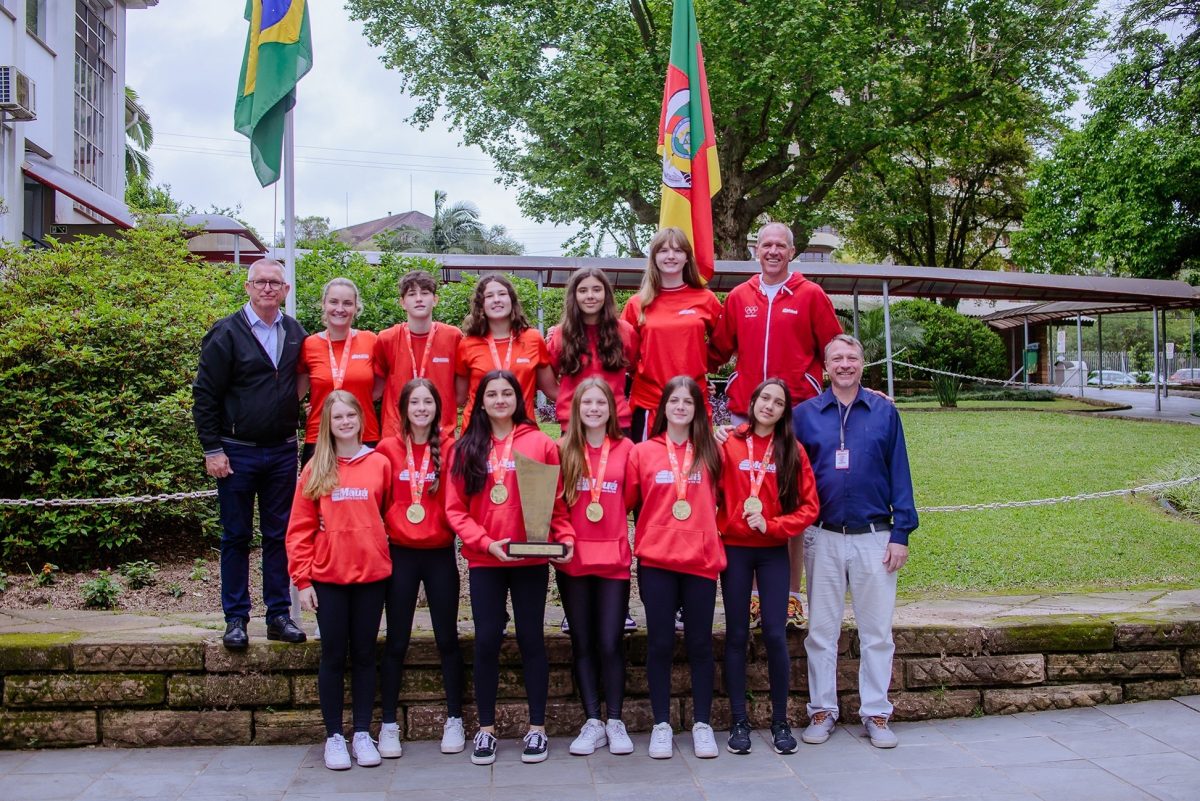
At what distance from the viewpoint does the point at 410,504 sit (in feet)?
13.7

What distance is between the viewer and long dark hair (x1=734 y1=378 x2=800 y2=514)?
13.9 ft

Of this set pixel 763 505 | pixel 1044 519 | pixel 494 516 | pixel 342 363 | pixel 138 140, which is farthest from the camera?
pixel 138 140

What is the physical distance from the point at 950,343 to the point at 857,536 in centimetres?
1933

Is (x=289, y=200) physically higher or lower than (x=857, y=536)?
higher

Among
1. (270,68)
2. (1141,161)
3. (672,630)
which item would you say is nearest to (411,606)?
(672,630)

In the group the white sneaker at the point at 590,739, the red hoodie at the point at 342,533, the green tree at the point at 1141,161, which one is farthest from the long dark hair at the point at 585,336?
the green tree at the point at 1141,161

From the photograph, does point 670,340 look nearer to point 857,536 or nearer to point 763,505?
point 763,505

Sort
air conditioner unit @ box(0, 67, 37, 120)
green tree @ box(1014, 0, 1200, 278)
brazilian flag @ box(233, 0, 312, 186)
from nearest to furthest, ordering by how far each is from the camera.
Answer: brazilian flag @ box(233, 0, 312, 186)
air conditioner unit @ box(0, 67, 37, 120)
green tree @ box(1014, 0, 1200, 278)

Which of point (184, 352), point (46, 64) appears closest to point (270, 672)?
point (184, 352)

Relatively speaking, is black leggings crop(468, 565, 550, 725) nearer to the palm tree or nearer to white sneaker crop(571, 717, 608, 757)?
white sneaker crop(571, 717, 608, 757)

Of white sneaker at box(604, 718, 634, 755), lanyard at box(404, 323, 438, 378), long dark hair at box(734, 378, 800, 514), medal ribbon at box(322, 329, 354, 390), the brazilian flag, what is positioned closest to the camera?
white sneaker at box(604, 718, 634, 755)

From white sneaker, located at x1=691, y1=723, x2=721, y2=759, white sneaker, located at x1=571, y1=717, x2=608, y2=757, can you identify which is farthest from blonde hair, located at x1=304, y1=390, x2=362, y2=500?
white sneaker, located at x1=691, y1=723, x2=721, y2=759

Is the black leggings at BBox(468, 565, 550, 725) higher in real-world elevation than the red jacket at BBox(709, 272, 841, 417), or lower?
lower

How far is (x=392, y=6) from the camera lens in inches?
863
